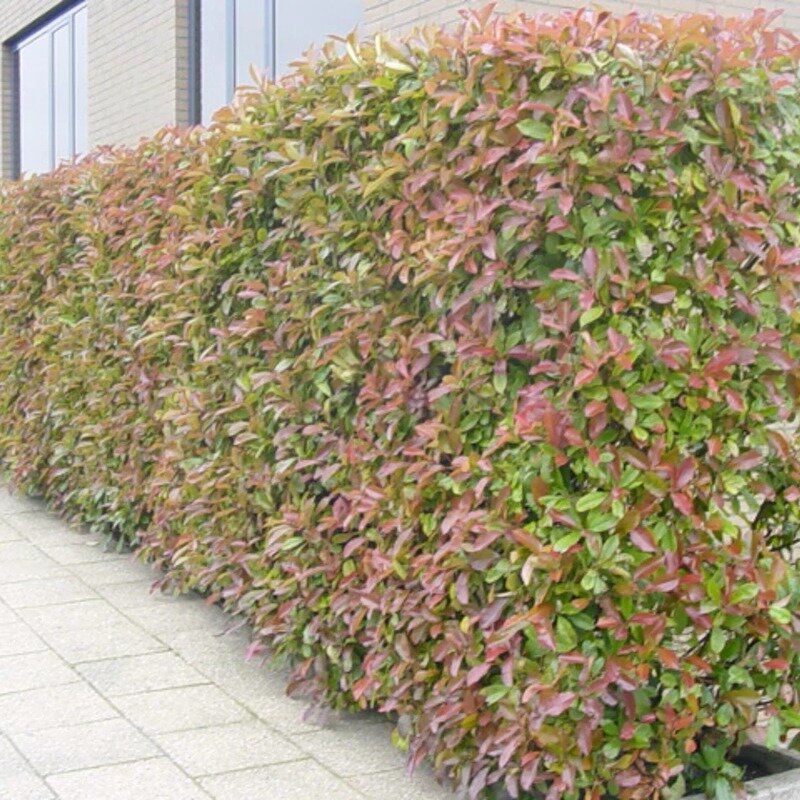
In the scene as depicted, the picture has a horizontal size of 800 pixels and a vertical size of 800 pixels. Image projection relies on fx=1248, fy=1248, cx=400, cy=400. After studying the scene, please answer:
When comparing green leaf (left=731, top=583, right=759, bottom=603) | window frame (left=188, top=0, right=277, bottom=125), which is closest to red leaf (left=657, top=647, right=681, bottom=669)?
green leaf (left=731, top=583, right=759, bottom=603)

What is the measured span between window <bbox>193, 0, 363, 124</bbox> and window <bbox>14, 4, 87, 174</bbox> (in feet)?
8.98

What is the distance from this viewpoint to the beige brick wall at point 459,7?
575 centimetres

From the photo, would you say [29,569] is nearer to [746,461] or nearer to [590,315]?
[590,315]

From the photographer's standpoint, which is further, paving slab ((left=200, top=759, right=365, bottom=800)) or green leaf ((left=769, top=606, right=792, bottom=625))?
paving slab ((left=200, top=759, right=365, bottom=800))

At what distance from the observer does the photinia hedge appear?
10.7 ft

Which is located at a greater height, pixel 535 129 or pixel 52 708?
pixel 535 129

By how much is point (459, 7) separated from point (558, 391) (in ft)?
9.82

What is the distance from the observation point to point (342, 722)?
4.46 metres

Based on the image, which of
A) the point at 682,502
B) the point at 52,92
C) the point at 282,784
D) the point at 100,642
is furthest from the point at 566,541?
the point at 52,92

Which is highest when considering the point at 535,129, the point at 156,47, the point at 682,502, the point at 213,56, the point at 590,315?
the point at 156,47

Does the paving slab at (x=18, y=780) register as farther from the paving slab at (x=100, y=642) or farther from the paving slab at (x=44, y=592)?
the paving slab at (x=44, y=592)

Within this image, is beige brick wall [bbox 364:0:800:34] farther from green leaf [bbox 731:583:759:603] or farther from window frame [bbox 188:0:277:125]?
green leaf [bbox 731:583:759:603]

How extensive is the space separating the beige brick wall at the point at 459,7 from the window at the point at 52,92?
6.49m

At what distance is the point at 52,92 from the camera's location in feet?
44.1
